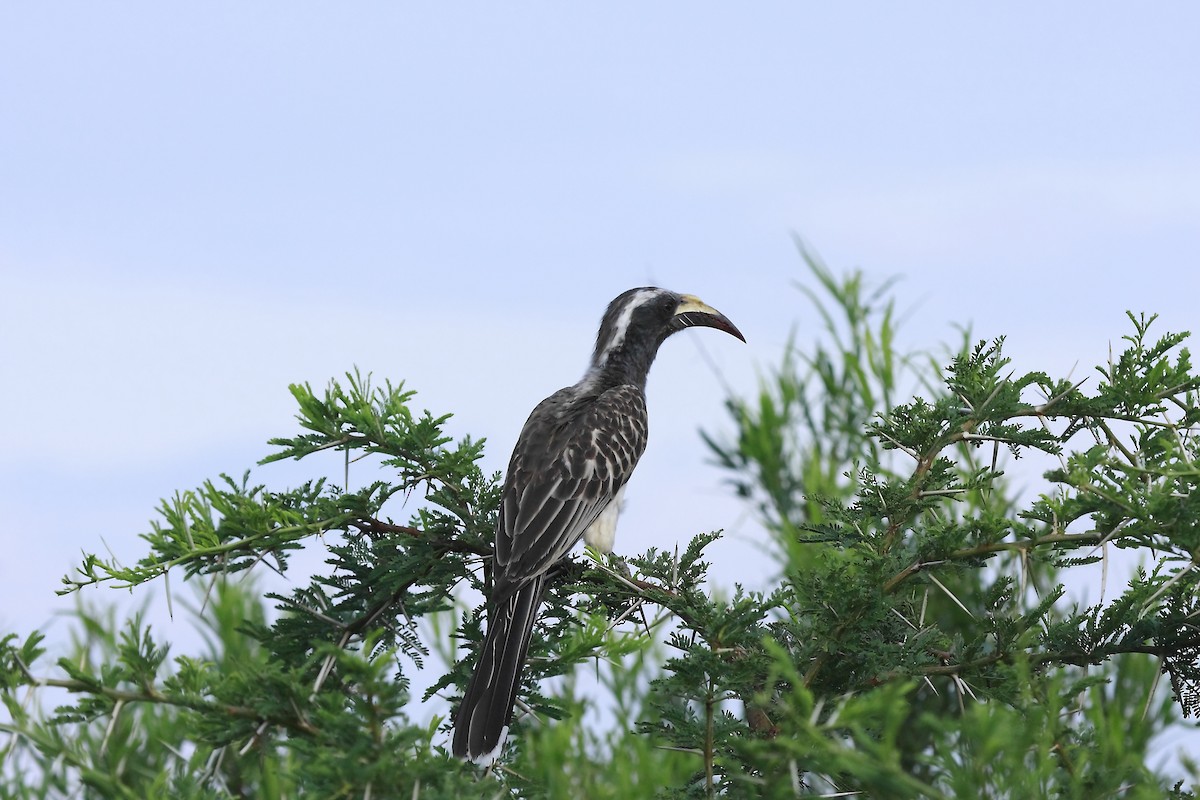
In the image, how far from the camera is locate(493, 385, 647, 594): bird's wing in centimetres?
458

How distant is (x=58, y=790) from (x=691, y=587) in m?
4.70

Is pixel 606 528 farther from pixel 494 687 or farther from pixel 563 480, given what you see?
pixel 494 687

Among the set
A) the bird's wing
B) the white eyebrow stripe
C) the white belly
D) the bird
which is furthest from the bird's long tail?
the white eyebrow stripe

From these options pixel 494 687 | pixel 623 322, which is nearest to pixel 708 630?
pixel 494 687

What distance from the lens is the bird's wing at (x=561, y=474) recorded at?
15.0 ft

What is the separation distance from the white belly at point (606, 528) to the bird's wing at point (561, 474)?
0.45 ft

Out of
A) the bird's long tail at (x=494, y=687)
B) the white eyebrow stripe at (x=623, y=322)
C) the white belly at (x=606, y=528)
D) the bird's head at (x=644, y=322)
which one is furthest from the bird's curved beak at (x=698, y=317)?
the bird's long tail at (x=494, y=687)

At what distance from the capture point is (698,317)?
23.8 feet

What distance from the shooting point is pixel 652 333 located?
23.4 feet

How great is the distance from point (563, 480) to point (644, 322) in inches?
80.7

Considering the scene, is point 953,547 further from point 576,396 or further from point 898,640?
point 576,396

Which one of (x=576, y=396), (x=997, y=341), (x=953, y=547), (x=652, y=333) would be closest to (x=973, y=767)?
(x=953, y=547)

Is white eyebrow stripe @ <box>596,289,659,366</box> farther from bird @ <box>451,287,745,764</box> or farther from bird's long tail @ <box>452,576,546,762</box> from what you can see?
bird's long tail @ <box>452,576,546,762</box>

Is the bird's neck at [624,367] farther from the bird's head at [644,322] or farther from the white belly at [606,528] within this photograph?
the white belly at [606,528]
